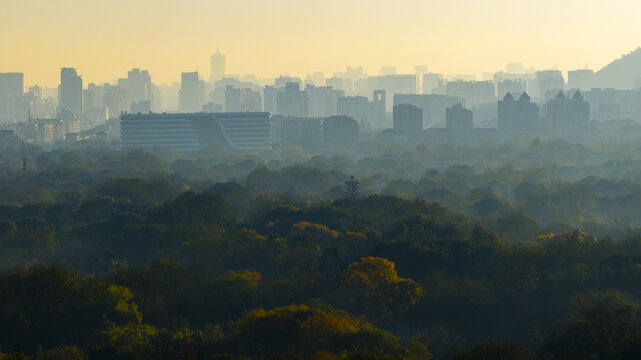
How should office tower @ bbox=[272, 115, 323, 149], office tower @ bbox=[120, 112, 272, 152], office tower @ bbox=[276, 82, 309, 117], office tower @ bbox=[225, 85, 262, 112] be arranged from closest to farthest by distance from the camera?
office tower @ bbox=[120, 112, 272, 152] → office tower @ bbox=[272, 115, 323, 149] → office tower @ bbox=[276, 82, 309, 117] → office tower @ bbox=[225, 85, 262, 112]

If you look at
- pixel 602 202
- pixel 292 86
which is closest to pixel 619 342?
pixel 602 202

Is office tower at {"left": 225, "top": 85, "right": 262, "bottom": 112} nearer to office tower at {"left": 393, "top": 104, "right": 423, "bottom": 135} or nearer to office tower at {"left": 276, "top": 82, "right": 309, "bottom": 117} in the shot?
office tower at {"left": 276, "top": 82, "right": 309, "bottom": 117}

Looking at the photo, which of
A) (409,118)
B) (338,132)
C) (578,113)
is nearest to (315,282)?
(338,132)

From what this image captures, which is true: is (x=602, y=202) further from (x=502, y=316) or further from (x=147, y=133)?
(x=147, y=133)

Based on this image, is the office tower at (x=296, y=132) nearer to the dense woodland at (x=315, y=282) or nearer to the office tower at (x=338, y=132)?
the office tower at (x=338, y=132)

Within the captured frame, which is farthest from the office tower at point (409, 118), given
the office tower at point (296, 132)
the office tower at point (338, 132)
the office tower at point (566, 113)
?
the office tower at point (566, 113)

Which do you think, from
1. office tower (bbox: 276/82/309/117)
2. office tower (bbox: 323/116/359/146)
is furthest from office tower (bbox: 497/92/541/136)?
office tower (bbox: 276/82/309/117)
